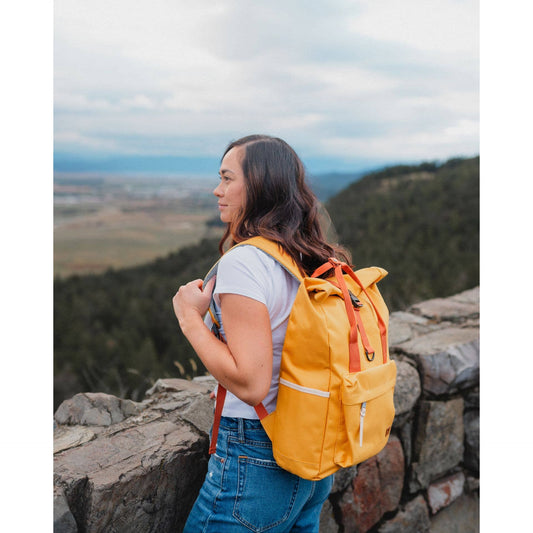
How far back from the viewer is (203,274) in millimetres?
10094

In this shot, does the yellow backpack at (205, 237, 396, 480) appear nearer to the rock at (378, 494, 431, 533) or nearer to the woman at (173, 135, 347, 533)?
the woman at (173, 135, 347, 533)

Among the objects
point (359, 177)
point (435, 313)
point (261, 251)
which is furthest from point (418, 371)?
point (359, 177)

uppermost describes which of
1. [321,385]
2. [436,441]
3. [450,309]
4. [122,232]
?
[122,232]

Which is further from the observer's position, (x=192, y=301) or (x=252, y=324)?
(x=192, y=301)

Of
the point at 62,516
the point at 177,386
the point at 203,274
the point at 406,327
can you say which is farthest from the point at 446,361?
the point at 203,274

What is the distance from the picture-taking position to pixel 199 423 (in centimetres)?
167

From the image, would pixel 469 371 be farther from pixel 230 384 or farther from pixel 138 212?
pixel 138 212

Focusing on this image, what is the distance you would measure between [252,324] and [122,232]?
69.6ft

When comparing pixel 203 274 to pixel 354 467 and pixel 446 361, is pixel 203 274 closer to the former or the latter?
pixel 446 361

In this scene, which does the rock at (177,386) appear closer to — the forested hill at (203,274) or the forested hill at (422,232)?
the forested hill at (203,274)

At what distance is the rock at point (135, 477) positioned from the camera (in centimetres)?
135

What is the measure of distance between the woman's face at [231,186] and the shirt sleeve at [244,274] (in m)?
0.18

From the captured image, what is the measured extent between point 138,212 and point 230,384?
938 inches

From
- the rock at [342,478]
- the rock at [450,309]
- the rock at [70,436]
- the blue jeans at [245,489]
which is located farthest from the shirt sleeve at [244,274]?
the rock at [450,309]
